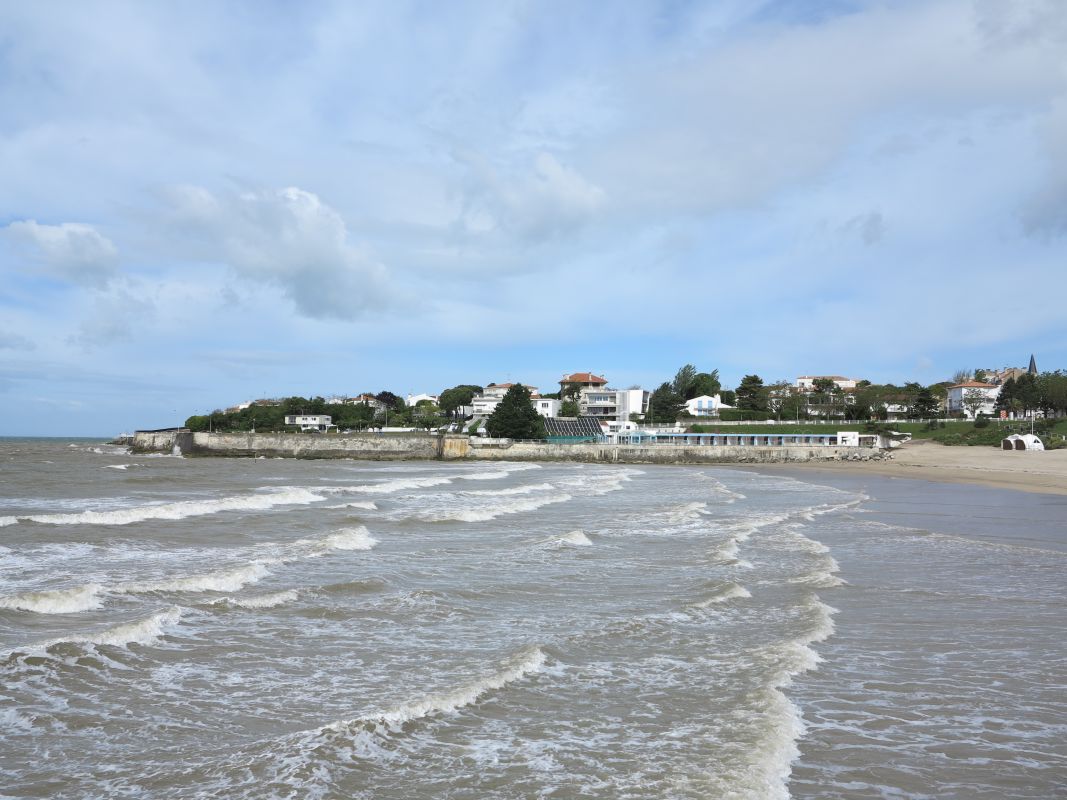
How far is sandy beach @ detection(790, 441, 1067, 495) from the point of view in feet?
130

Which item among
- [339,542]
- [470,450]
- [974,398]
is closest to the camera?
[339,542]

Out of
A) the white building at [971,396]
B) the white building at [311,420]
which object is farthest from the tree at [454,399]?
the white building at [971,396]

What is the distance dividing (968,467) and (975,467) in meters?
0.75

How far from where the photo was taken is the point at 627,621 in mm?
10047

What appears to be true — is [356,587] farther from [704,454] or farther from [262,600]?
[704,454]

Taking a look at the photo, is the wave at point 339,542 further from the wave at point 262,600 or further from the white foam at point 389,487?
the white foam at point 389,487

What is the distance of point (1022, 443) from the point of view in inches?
2377

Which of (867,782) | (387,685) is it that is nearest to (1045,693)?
(867,782)

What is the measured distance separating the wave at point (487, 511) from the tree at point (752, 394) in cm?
8436

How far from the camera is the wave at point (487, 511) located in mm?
22172

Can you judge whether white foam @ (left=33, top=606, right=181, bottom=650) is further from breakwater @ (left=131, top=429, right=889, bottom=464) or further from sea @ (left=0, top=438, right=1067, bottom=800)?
breakwater @ (left=131, top=429, right=889, bottom=464)

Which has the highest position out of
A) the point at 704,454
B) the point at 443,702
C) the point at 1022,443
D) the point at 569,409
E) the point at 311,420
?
the point at 569,409

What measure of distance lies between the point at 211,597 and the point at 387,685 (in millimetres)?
5147

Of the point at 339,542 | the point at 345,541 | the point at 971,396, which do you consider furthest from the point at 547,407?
the point at 339,542
